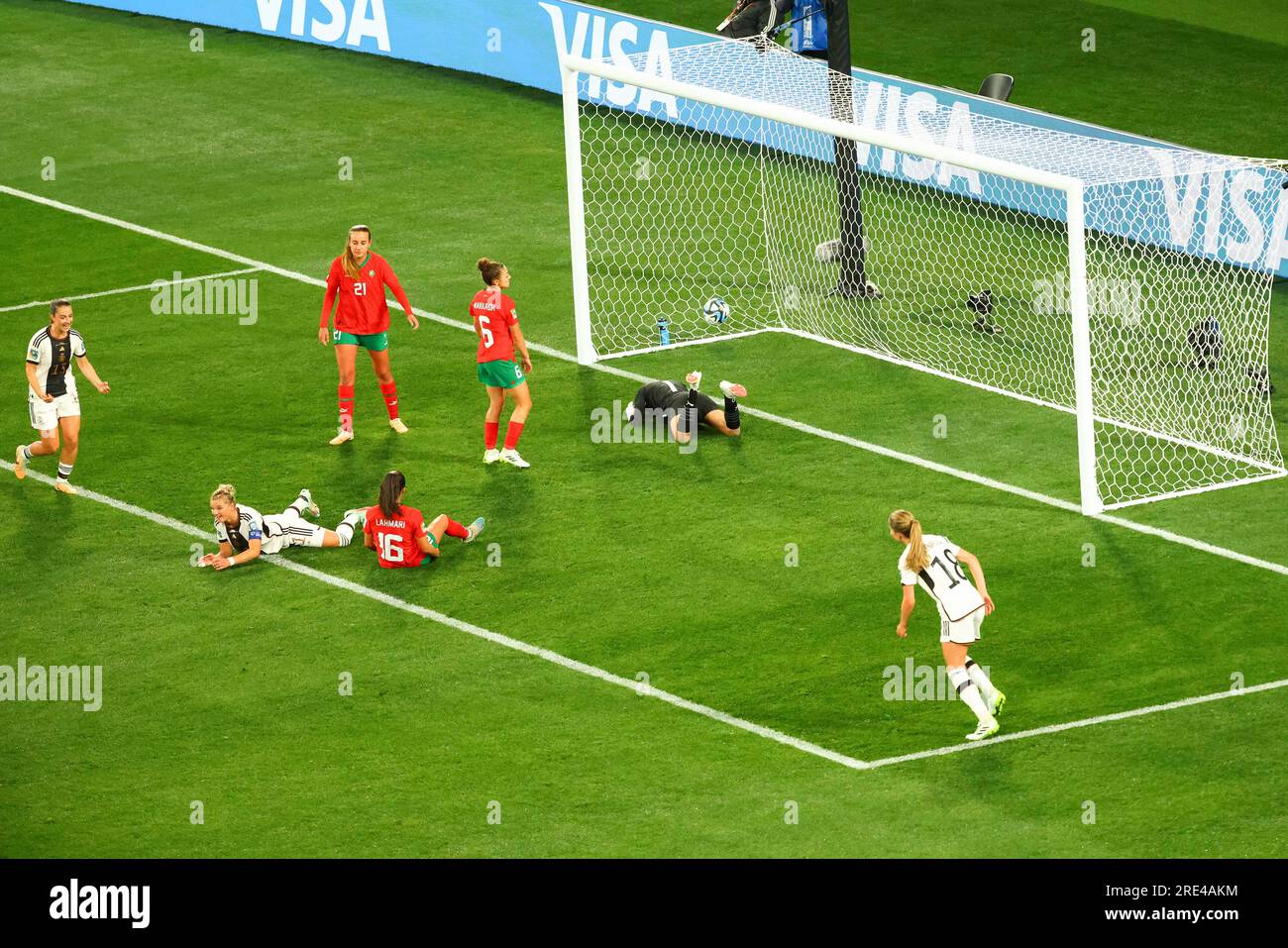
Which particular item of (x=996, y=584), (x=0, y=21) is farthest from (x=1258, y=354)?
(x=0, y=21)

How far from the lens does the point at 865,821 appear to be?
44.8 feet

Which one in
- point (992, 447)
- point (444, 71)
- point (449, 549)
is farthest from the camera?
point (444, 71)

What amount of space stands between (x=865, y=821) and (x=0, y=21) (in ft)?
84.1

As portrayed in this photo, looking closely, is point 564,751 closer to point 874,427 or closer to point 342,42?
point 874,427

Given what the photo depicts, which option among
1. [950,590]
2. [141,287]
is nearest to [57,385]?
[141,287]

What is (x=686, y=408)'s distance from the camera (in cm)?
1997

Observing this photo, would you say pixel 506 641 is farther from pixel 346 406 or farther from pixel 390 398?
pixel 390 398

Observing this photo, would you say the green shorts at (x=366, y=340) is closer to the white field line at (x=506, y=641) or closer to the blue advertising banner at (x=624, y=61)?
the white field line at (x=506, y=641)

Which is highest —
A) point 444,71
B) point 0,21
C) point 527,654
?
point 0,21

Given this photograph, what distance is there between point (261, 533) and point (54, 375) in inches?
106

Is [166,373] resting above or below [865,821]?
above

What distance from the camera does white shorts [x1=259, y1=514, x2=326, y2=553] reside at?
1781 centimetres

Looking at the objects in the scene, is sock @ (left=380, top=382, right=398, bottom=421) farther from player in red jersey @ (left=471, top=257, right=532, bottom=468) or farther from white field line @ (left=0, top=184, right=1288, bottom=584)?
white field line @ (left=0, top=184, right=1288, bottom=584)

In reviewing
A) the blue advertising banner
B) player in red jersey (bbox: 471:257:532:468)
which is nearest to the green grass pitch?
player in red jersey (bbox: 471:257:532:468)
